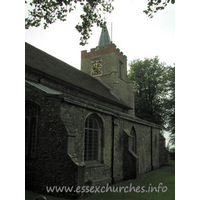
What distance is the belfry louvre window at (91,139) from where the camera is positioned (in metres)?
10.4

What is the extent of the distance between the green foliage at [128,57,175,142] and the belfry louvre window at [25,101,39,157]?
22.8 m

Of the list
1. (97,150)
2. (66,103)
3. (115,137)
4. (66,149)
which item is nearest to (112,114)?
(115,137)

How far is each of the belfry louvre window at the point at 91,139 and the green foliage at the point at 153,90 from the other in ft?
63.9

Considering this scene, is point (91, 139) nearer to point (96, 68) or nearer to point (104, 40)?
point (96, 68)

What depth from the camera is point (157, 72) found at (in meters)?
32.4

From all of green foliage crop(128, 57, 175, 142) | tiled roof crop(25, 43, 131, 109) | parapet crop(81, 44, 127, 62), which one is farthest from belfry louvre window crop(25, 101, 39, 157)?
green foliage crop(128, 57, 175, 142)

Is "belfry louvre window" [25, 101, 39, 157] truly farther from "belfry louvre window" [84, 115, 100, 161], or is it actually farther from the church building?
"belfry louvre window" [84, 115, 100, 161]

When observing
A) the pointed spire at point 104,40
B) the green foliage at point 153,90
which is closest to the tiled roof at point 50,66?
the pointed spire at point 104,40

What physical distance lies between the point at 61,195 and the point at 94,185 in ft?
7.15

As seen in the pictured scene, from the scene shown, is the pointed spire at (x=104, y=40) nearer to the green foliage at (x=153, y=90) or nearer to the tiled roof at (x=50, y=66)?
the green foliage at (x=153, y=90)

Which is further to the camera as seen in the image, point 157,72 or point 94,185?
point 157,72

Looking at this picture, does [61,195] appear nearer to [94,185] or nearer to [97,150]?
[94,185]

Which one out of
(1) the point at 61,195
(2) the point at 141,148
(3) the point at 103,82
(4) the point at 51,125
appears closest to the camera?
(1) the point at 61,195

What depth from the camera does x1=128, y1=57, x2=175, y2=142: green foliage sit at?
29641 millimetres
